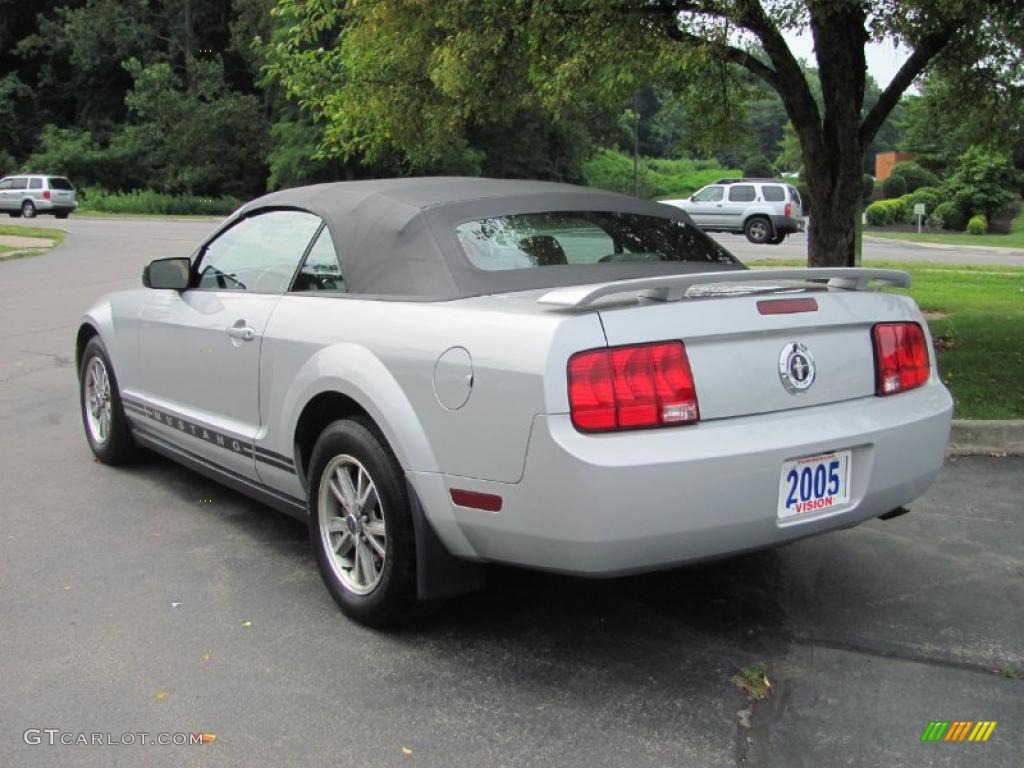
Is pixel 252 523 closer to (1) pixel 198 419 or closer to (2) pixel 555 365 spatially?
(1) pixel 198 419

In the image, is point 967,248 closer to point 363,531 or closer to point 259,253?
point 259,253

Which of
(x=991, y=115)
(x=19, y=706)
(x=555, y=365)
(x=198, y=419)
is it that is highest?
(x=991, y=115)

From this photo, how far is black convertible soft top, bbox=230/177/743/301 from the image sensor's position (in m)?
3.72

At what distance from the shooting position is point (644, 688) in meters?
3.23

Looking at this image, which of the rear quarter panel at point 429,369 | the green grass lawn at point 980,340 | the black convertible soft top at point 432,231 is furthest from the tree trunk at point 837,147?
the rear quarter panel at point 429,369

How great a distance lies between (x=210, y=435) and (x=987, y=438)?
4.50m

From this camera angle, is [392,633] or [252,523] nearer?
[392,633]

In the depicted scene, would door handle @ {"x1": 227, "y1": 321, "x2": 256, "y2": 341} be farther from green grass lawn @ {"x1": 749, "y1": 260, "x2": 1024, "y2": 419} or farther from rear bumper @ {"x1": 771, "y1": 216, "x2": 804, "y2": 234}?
rear bumper @ {"x1": 771, "y1": 216, "x2": 804, "y2": 234}

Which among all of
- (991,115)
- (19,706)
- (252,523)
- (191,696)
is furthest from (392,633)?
(991,115)

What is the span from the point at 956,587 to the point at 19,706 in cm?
342

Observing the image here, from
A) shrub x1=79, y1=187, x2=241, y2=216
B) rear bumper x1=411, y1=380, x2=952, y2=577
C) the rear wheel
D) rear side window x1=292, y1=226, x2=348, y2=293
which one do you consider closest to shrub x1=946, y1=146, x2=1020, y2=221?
the rear wheel

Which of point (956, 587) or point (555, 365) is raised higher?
point (555, 365)

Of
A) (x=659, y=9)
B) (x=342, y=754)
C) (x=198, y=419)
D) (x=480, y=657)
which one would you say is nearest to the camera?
(x=342, y=754)

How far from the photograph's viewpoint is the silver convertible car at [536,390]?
302cm
